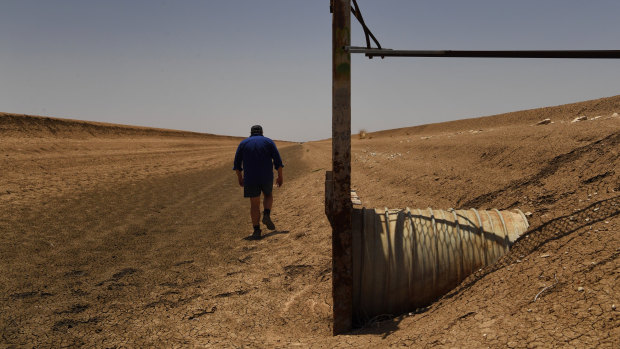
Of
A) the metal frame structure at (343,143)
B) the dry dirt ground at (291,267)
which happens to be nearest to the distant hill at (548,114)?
the dry dirt ground at (291,267)

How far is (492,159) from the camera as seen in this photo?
8.88 metres

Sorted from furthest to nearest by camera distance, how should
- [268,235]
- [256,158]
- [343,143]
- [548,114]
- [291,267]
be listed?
1. [548,114]
2. [268,235]
3. [256,158]
4. [291,267]
5. [343,143]

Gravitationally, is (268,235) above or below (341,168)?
below

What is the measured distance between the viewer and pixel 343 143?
358cm

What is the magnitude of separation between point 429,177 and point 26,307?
743cm

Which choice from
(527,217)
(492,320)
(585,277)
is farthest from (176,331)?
(527,217)

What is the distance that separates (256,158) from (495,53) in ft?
13.2

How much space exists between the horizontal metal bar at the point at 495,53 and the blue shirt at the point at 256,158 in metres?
3.29

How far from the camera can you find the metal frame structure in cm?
346

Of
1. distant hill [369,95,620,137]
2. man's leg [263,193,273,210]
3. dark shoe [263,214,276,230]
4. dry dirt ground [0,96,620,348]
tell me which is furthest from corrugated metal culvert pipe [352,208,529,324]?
distant hill [369,95,620,137]

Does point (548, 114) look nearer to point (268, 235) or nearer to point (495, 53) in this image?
point (268, 235)

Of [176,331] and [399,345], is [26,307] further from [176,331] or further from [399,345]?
[399,345]

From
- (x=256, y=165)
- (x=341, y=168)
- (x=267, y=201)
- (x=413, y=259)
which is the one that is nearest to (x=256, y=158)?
(x=256, y=165)

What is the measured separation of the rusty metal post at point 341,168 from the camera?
3.52m
